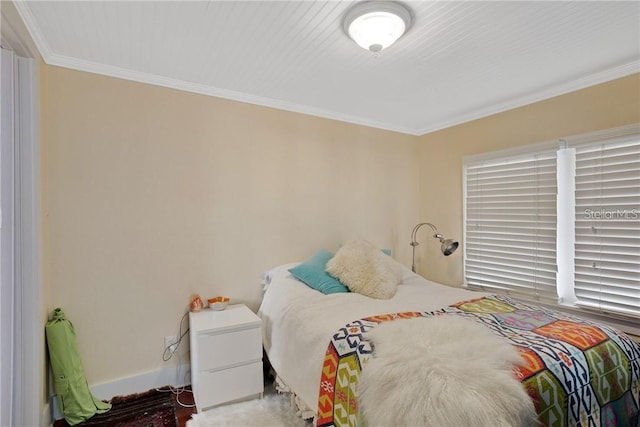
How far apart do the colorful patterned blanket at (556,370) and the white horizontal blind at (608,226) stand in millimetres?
698

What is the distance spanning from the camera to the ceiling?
1595mm

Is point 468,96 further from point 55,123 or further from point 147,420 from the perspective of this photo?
point 147,420

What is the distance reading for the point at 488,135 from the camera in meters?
3.06

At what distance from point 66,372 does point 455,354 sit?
2273mm

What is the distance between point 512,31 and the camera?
1.78 m

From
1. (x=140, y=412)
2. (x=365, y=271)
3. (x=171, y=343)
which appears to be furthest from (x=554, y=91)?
(x=140, y=412)

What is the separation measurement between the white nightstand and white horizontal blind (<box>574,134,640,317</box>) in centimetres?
255

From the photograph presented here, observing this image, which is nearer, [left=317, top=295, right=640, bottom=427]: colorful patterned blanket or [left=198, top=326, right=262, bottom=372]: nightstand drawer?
[left=317, top=295, right=640, bottom=427]: colorful patterned blanket

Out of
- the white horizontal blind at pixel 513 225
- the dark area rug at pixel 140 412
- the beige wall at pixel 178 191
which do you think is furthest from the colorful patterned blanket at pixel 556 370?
the beige wall at pixel 178 191

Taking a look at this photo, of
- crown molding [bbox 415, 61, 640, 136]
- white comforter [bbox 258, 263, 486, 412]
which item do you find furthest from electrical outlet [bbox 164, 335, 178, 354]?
crown molding [bbox 415, 61, 640, 136]

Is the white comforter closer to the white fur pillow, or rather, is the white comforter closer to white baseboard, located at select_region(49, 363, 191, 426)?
the white fur pillow

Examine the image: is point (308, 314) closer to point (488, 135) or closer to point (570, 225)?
point (570, 225)

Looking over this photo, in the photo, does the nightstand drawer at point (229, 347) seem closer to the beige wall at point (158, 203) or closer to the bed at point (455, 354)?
the bed at point (455, 354)

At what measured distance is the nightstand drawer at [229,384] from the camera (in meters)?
2.01
